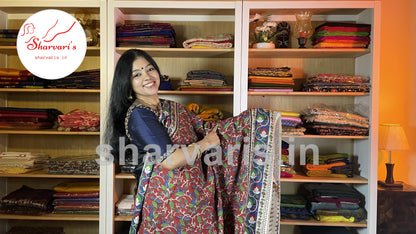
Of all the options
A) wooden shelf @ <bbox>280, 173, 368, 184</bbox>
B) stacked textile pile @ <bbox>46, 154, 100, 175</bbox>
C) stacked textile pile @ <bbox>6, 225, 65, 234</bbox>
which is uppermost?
stacked textile pile @ <bbox>46, 154, 100, 175</bbox>

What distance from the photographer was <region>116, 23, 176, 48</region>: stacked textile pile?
286 centimetres

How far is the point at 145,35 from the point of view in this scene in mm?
2889

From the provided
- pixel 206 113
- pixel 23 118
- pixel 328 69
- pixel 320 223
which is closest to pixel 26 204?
pixel 23 118

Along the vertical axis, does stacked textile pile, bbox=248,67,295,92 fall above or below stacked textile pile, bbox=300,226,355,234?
above

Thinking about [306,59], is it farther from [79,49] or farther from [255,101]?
[79,49]

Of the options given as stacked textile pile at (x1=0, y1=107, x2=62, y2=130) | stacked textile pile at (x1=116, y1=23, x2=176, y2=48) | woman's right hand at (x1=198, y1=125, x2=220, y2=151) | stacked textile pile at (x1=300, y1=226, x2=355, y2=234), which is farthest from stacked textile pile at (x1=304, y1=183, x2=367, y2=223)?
stacked textile pile at (x1=0, y1=107, x2=62, y2=130)

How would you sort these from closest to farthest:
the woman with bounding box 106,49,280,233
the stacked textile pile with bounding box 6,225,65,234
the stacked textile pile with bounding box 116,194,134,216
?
the woman with bounding box 106,49,280,233, the stacked textile pile with bounding box 116,194,134,216, the stacked textile pile with bounding box 6,225,65,234

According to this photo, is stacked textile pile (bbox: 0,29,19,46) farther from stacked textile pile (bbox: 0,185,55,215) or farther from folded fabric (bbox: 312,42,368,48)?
folded fabric (bbox: 312,42,368,48)

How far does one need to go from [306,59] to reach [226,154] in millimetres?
1655

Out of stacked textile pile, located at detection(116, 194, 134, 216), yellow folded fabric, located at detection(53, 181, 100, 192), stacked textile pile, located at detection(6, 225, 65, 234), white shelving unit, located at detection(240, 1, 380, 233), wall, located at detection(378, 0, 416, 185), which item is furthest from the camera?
wall, located at detection(378, 0, 416, 185)

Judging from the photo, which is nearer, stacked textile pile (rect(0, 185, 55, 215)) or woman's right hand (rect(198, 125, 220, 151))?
woman's right hand (rect(198, 125, 220, 151))

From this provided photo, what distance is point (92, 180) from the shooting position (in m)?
3.25

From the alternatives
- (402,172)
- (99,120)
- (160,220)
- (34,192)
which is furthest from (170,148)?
(402,172)

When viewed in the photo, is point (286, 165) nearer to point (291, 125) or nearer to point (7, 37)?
point (291, 125)
